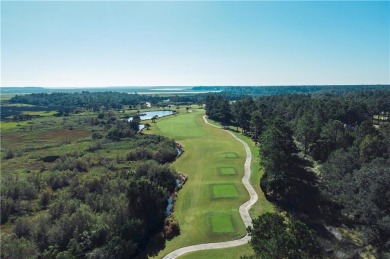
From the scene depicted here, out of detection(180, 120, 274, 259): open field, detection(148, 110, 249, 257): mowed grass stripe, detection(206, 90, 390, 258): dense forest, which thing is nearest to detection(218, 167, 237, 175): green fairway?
detection(180, 120, 274, 259): open field

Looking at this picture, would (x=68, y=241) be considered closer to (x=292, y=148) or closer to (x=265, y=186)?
(x=265, y=186)

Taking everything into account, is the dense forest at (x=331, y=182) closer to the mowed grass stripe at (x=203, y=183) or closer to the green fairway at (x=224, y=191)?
the green fairway at (x=224, y=191)

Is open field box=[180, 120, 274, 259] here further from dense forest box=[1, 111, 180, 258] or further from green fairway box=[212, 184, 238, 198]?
dense forest box=[1, 111, 180, 258]

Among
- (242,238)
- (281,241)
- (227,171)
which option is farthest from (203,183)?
(281,241)

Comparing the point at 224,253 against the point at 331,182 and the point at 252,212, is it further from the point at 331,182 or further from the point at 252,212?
the point at 331,182

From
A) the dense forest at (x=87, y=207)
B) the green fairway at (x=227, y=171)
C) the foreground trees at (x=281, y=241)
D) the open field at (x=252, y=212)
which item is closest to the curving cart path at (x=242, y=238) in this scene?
the open field at (x=252, y=212)

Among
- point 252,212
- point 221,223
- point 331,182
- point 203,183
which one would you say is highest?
point 331,182
